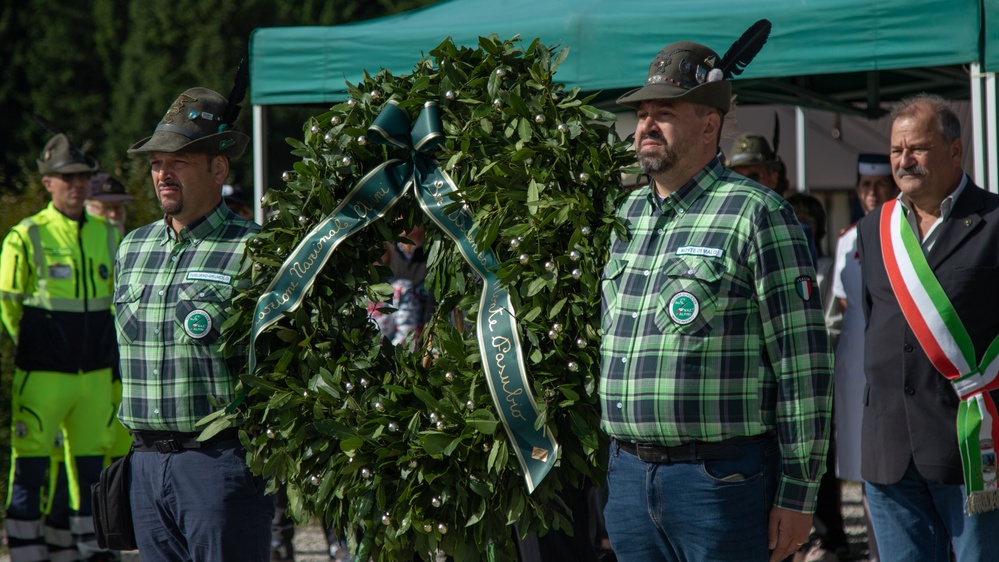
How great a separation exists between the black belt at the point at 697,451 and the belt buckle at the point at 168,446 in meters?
1.49

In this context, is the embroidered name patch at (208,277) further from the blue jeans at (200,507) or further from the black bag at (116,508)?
the black bag at (116,508)

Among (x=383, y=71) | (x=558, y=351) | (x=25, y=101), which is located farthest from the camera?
(x=25, y=101)

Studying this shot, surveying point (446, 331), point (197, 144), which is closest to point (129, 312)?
point (197, 144)

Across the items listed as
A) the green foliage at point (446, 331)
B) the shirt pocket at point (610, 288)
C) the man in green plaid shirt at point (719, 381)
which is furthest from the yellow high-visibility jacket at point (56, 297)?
the man in green plaid shirt at point (719, 381)

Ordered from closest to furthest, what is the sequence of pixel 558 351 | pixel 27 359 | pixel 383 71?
1. pixel 558 351
2. pixel 383 71
3. pixel 27 359

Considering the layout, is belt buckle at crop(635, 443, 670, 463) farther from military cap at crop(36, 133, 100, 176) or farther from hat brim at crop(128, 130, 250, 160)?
military cap at crop(36, 133, 100, 176)

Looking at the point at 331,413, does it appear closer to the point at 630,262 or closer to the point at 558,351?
the point at 558,351

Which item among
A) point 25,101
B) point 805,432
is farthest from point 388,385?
point 25,101

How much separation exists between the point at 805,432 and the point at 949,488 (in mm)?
938

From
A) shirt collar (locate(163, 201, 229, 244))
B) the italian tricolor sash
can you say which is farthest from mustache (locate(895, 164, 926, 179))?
shirt collar (locate(163, 201, 229, 244))

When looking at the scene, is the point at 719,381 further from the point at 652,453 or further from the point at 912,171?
the point at 912,171

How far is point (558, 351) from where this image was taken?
3.15 meters

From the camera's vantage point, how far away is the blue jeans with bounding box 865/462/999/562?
3352 mm

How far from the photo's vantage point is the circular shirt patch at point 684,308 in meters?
2.76
